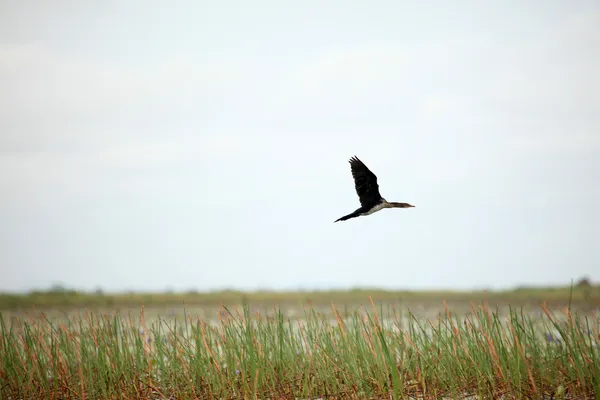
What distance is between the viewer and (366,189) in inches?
262

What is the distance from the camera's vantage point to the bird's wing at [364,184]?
656 cm

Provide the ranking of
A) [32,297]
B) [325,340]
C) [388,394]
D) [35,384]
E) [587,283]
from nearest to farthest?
[388,394] < [325,340] < [35,384] < [32,297] < [587,283]

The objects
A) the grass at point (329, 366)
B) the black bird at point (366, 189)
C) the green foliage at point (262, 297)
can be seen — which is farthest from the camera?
the green foliage at point (262, 297)

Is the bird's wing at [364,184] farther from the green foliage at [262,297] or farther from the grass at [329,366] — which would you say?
the green foliage at [262,297]

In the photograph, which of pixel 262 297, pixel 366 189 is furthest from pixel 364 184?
pixel 262 297

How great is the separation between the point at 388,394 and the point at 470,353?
0.96 m

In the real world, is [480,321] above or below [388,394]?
above

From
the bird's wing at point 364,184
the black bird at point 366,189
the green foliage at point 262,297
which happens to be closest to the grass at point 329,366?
the black bird at point 366,189

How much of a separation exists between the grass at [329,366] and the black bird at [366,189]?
116 cm

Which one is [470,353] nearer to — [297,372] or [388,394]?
[388,394]

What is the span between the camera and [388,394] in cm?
584

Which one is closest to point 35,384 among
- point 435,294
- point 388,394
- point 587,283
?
point 388,394

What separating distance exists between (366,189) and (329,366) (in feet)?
6.30

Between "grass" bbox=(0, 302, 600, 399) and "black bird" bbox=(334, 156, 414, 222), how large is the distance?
1.16m
